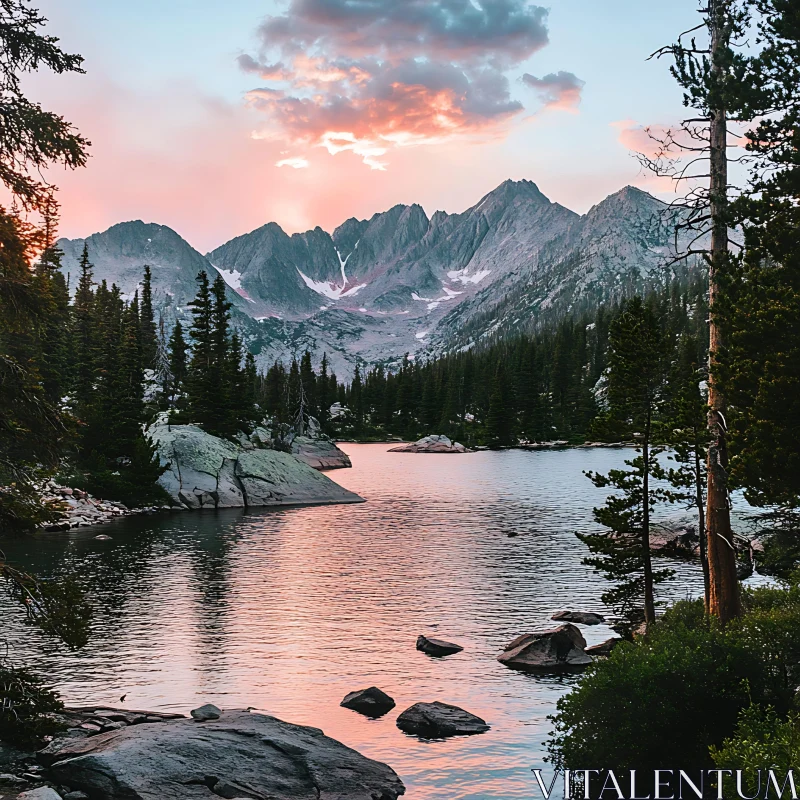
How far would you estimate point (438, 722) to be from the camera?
21.5 metres

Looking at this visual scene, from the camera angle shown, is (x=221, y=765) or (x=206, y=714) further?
(x=206, y=714)

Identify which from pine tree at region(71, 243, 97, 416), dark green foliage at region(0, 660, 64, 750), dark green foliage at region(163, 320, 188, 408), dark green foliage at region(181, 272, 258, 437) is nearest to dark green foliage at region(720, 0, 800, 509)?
dark green foliage at region(0, 660, 64, 750)

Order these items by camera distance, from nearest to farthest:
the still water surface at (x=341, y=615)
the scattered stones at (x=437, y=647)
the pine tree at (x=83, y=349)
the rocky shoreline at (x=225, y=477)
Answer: the still water surface at (x=341, y=615), the scattered stones at (x=437, y=647), the rocky shoreline at (x=225, y=477), the pine tree at (x=83, y=349)

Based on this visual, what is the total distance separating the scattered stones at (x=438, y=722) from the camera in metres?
21.3

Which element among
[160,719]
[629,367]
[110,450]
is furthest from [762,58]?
[110,450]

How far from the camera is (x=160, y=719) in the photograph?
2014 cm

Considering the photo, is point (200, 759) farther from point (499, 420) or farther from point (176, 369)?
point (499, 420)

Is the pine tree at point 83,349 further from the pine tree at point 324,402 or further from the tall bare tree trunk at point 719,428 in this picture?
the pine tree at point 324,402

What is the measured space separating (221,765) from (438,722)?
7.21 m

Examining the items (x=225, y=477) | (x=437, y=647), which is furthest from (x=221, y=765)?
(x=225, y=477)

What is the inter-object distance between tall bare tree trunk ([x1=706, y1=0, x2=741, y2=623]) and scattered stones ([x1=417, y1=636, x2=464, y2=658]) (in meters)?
10.7

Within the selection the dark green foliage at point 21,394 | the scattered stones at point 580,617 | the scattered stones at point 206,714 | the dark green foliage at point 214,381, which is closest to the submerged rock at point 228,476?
the dark green foliage at point 214,381

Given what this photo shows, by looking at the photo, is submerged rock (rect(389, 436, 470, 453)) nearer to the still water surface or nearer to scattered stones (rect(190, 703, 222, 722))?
the still water surface

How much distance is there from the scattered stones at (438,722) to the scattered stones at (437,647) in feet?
19.6
